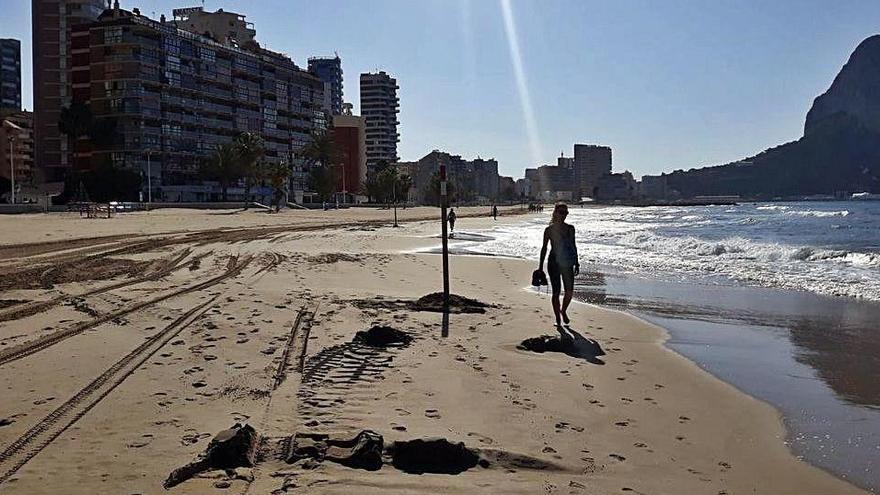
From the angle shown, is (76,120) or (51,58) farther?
(51,58)

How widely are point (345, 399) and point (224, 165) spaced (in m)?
80.7

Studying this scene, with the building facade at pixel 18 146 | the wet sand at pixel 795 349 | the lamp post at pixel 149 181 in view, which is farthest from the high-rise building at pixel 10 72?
the wet sand at pixel 795 349

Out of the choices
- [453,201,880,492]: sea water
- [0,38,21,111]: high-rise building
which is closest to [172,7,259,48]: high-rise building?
[0,38,21,111]: high-rise building

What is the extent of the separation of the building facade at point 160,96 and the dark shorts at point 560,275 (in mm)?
75349

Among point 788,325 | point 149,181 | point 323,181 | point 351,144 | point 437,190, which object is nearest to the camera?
point 788,325

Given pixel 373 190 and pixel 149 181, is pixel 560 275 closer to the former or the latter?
pixel 149 181

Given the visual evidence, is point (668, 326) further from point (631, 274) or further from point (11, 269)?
point (11, 269)

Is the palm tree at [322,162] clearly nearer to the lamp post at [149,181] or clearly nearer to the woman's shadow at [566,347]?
the lamp post at [149,181]

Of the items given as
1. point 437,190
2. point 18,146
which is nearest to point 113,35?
point 18,146

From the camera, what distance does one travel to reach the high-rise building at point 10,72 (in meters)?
170

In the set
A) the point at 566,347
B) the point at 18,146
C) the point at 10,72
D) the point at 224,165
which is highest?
the point at 10,72

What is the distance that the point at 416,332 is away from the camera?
866cm

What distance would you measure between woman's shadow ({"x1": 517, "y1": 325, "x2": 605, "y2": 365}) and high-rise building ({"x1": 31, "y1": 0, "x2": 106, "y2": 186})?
99.7 metres

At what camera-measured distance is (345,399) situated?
17.9 feet
